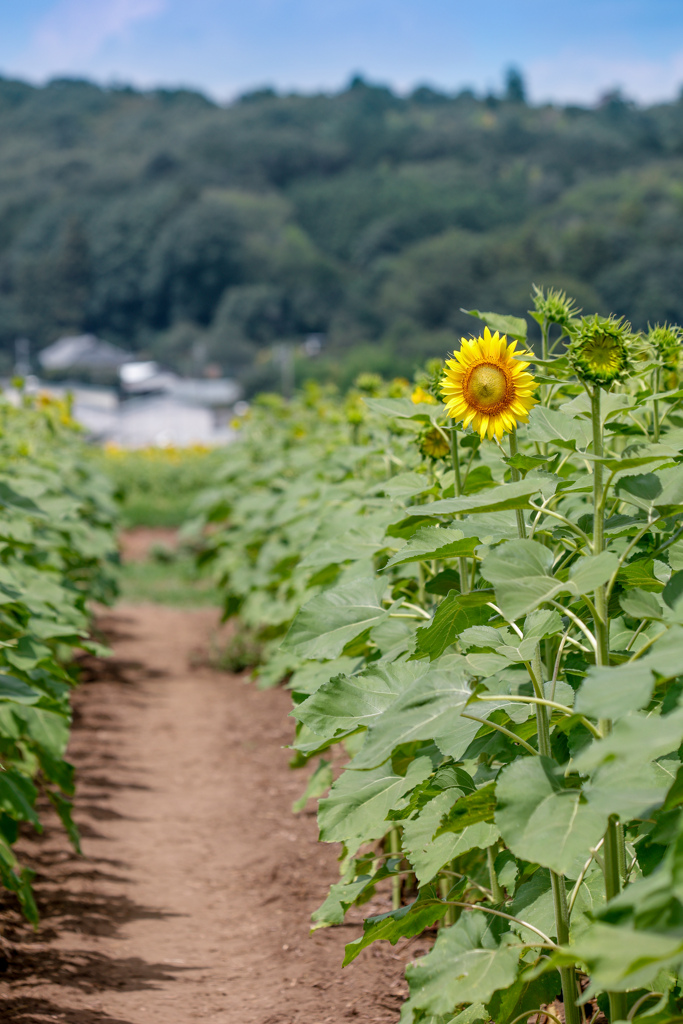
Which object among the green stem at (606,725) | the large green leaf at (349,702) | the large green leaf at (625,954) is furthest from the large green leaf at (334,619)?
the large green leaf at (625,954)

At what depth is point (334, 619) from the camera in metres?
2.46

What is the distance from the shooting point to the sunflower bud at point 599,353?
1731 mm

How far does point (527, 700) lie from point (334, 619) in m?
0.87

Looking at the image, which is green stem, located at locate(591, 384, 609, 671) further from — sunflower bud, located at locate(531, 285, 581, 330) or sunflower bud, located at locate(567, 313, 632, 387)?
sunflower bud, located at locate(531, 285, 581, 330)

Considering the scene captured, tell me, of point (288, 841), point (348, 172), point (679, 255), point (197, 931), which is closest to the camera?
point (197, 931)

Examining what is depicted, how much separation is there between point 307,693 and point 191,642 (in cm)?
692

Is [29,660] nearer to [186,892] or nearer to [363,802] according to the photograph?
[363,802]

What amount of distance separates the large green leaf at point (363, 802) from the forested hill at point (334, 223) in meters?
40.1

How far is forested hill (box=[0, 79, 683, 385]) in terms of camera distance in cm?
6150

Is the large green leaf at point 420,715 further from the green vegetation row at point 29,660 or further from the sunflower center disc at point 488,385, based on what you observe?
the green vegetation row at point 29,660

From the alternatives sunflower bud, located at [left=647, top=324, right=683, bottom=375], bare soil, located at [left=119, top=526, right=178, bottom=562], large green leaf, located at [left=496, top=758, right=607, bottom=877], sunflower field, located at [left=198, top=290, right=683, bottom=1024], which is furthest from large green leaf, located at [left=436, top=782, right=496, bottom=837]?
bare soil, located at [left=119, top=526, right=178, bottom=562]

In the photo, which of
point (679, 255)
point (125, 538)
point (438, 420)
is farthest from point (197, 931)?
point (679, 255)

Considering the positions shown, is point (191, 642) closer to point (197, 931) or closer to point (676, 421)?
point (197, 931)

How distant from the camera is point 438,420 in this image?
2721 mm
